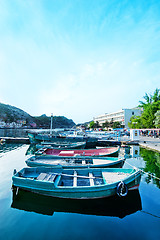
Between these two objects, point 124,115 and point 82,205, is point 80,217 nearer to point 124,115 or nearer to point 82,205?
point 82,205

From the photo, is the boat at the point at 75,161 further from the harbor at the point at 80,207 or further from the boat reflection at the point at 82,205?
the boat reflection at the point at 82,205

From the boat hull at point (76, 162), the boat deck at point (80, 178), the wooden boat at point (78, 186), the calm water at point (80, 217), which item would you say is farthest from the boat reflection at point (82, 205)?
the boat hull at point (76, 162)

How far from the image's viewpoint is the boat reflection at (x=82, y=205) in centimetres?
610

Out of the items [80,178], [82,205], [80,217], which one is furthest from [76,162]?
[80,217]

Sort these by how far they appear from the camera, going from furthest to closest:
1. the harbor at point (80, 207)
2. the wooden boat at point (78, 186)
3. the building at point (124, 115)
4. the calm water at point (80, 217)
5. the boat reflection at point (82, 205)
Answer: the building at point (124, 115) < the wooden boat at point (78, 186) < the boat reflection at point (82, 205) < the harbor at point (80, 207) < the calm water at point (80, 217)

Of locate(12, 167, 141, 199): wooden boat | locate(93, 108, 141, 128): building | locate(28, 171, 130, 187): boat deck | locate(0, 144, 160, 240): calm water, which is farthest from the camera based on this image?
locate(93, 108, 141, 128): building

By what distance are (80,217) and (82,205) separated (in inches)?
29.7

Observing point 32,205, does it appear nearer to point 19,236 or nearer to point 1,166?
point 19,236

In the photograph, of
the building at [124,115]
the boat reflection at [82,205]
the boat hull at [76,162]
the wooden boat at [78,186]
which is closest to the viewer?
the boat reflection at [82,205]

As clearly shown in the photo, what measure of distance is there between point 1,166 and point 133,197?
1312cm

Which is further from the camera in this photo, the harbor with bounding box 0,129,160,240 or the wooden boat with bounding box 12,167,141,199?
the wooden boat with bounding box 12,167,141,199

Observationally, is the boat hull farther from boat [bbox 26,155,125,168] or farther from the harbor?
the harbor

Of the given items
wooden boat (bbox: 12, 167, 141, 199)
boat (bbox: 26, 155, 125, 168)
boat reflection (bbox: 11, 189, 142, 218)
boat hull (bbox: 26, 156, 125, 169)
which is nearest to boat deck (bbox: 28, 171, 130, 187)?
wooden boat (bbox: 12, 167, 141, 199)

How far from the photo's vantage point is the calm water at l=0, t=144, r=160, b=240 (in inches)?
191
